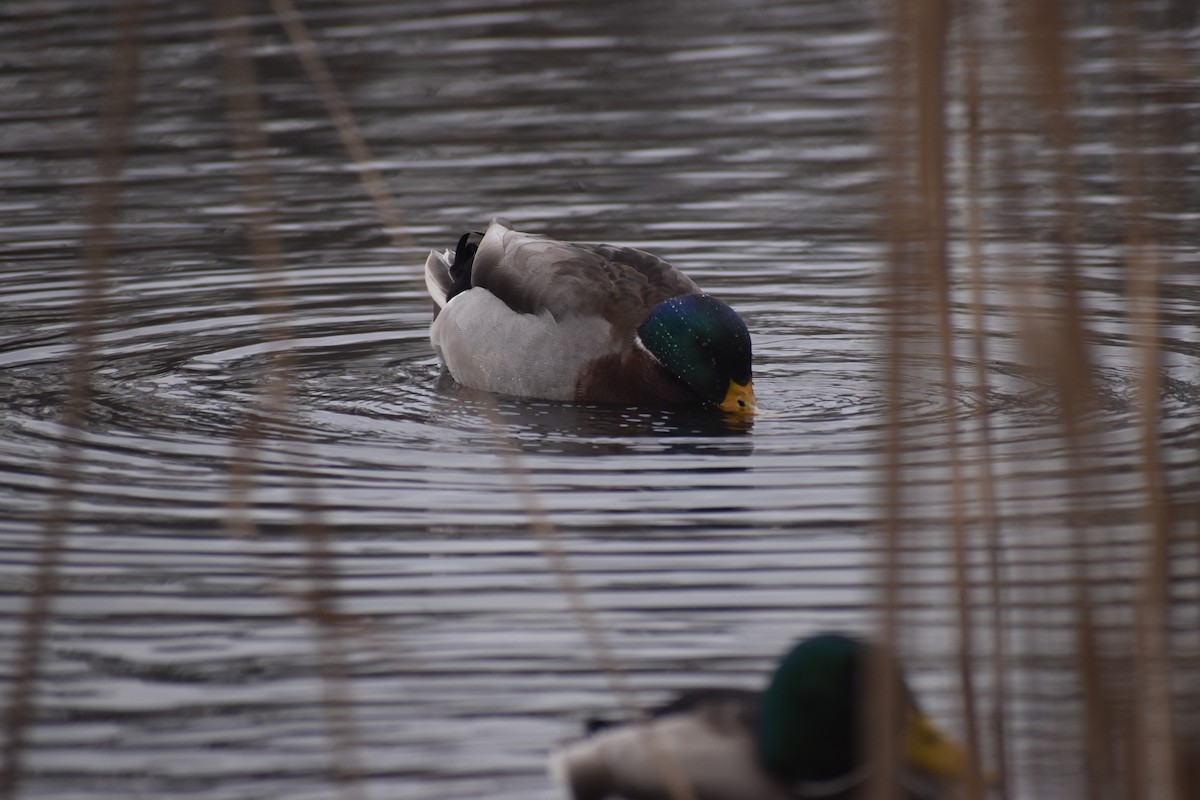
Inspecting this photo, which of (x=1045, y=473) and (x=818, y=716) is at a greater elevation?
(x=1045, y=473)

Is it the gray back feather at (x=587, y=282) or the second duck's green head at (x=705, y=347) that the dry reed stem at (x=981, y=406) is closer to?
the second duck's green head at (x=705, y=347)

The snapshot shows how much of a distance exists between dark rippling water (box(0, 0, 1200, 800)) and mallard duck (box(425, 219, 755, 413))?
0.56 ft

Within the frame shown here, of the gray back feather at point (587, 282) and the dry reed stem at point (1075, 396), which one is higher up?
the dry reed stem at point (1075, 396)

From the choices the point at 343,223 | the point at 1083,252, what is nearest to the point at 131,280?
the point at 343,223

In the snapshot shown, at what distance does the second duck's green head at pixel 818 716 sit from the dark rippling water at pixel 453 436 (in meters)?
0.20

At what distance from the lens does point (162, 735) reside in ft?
15.2

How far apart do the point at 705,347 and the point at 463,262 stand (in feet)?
6.67

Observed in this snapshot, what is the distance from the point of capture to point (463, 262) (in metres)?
9.49

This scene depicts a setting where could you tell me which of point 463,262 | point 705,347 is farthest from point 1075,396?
point 463,262

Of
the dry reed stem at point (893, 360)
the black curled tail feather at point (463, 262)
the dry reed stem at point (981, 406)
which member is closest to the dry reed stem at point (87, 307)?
the dry reed stem at point (893, 360)

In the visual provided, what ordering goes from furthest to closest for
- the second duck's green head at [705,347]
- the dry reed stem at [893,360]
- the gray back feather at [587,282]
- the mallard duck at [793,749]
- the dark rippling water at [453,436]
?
the gray back feather at [587,282], the second duck's green head at [705,347], the dark rippling water at [453,436], the mallard duck at [793,749], the dry reed stem at [893,360]

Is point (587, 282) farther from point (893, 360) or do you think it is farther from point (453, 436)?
point (893, 360)

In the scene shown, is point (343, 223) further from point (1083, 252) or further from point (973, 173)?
point (973, 173)

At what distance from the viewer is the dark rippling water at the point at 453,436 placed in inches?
182
